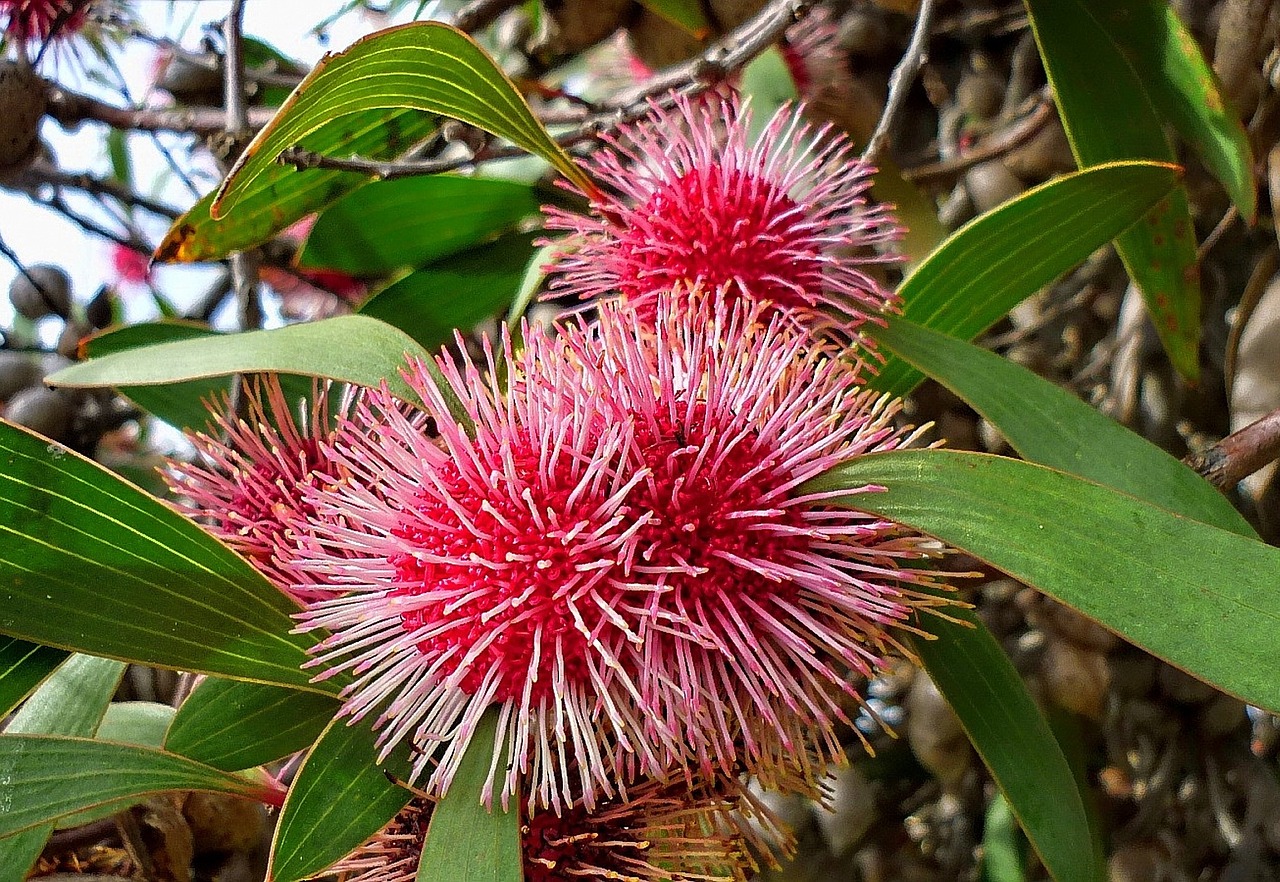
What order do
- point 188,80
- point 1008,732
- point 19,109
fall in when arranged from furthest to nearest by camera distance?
point 188,80 < point 19,109 < point 1008,732

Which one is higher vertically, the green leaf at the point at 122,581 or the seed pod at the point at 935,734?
the green leaf at the point at 122,581

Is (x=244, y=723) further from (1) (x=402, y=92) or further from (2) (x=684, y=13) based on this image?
(2) (x=684, y=13)

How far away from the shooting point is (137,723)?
90 cm

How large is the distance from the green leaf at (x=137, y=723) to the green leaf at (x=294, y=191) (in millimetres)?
412

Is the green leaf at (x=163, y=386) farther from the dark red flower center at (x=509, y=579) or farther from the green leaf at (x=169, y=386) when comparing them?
the dark red flower center at (x=509, y=579)

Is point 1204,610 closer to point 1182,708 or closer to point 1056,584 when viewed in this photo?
point 1056,584

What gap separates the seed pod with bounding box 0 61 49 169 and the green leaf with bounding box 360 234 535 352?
444mm

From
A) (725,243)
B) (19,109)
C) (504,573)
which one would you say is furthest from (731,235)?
(19,109)

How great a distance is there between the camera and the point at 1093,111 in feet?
3.18

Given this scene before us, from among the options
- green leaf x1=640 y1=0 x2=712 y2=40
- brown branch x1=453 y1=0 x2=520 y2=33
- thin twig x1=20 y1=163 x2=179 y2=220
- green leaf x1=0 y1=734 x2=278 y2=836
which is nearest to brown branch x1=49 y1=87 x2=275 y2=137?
thin twig x1=20 y1=163 x2=179 y2=220

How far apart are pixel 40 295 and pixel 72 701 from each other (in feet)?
2.40

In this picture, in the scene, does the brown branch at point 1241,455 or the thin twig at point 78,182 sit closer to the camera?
the brown branch at point 1241,455

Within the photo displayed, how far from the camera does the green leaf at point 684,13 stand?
1284mm

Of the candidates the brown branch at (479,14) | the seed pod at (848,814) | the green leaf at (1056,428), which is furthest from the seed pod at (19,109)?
the seed pod at (848,814)
